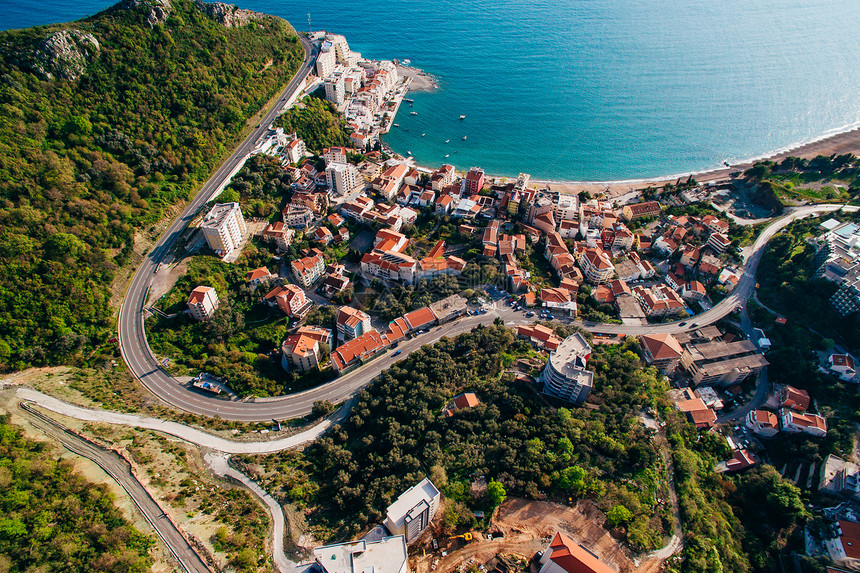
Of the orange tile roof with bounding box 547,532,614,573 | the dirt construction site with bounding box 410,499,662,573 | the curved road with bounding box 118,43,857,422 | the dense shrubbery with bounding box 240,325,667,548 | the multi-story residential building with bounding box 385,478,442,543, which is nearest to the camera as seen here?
the orange tile roof with bounding box 547,532,614,573

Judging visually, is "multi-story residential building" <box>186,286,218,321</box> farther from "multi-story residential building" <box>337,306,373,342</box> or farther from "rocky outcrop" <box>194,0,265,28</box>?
"rocky outcrop" <box>194,0,265,28</box>

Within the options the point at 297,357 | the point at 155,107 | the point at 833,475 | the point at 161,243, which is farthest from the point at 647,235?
the point at 155,107

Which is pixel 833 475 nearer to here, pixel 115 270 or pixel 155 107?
pixel 115 270

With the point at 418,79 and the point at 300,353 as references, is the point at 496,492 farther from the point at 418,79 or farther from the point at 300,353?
the point at 418,79

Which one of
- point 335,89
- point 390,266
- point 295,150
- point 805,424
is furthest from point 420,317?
point 335,89

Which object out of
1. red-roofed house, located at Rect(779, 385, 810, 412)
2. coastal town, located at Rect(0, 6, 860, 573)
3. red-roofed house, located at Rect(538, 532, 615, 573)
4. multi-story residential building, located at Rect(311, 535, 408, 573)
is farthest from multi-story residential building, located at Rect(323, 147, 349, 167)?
red-roofed house, located at Rect(779, 385, 810, 412)

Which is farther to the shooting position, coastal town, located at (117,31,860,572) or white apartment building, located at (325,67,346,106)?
white apartment building, located at (325,67,346,106)
